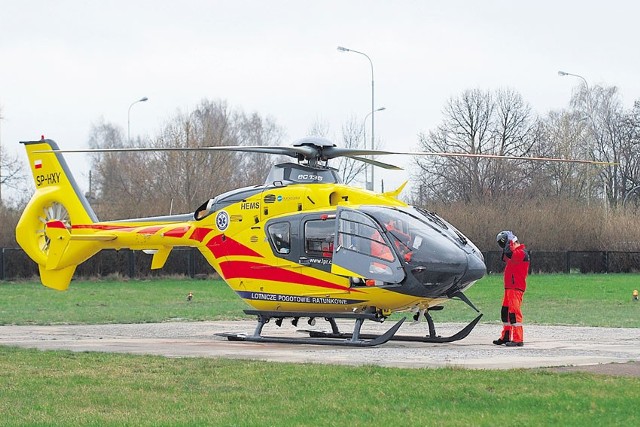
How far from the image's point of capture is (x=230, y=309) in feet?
101

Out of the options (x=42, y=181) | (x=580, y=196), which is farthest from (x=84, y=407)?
(x=580, y=196)

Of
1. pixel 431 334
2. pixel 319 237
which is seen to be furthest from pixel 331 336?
pixel 319 237

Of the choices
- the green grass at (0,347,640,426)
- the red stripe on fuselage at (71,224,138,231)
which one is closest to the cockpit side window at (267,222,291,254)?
the red stripe on fuselage at (71,224,138,231)

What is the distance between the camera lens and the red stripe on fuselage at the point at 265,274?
19734 millimetres

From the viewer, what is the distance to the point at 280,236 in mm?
20188

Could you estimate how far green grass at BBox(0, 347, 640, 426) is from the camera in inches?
436

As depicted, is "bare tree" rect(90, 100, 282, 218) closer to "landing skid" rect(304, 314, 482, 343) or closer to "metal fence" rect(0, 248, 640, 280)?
"metal fence" rect(0, 248, 640, 280)

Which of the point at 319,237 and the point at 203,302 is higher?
the point at 319,237

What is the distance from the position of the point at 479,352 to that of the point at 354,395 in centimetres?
581

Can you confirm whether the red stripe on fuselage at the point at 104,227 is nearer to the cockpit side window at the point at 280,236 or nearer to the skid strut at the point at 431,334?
the cockpit side window at the point at 280,236

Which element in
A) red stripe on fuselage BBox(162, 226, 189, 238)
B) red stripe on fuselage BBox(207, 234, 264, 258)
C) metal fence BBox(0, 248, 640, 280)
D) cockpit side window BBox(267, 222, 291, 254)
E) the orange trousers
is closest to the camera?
the orange trousers

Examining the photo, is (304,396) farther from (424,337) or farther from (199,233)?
(199,233)

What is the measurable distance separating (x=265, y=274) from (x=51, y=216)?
6.10m

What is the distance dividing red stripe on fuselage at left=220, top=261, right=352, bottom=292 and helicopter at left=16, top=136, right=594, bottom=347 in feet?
0.06
